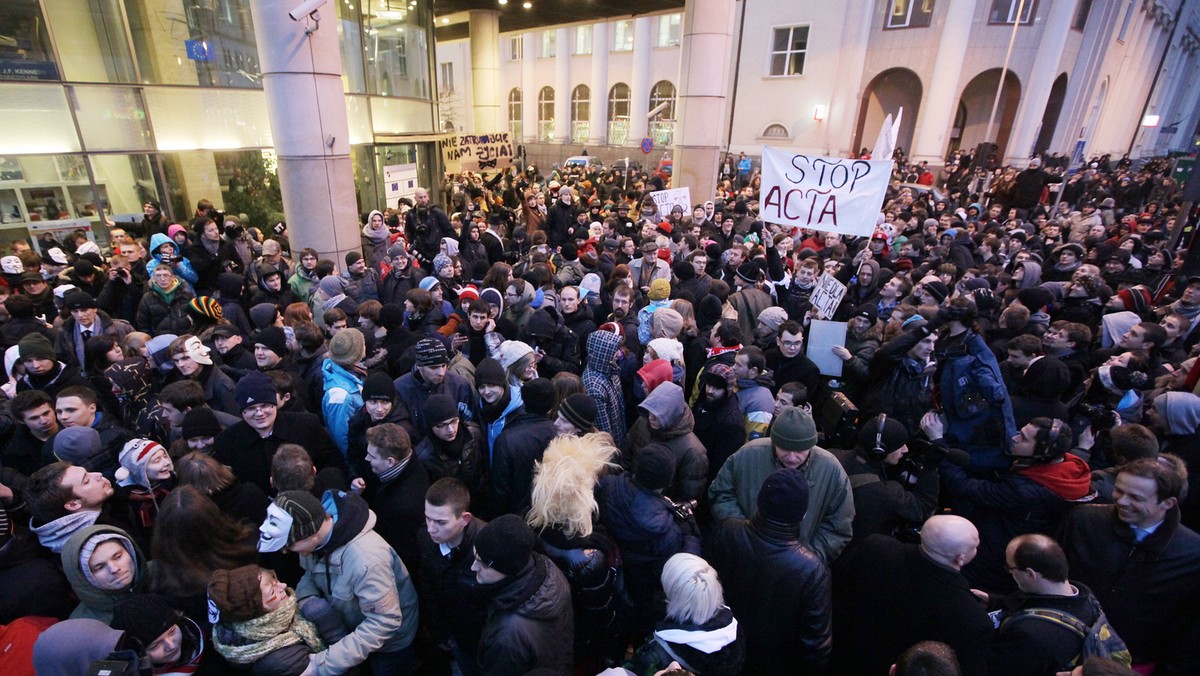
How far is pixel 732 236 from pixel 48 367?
29.3ft

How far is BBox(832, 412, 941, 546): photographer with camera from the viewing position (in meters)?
3.26

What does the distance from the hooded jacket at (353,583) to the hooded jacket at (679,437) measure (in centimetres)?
155

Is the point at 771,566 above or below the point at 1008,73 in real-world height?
below

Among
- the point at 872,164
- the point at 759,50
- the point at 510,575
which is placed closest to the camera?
the point at 510,575

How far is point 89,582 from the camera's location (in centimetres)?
242

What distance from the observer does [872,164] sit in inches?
262

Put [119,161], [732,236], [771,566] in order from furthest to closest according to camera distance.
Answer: [119,161], [732,236], [771,566]

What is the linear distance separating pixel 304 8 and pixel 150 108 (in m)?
5.51

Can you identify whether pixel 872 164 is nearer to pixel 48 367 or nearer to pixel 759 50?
pixel 48 367

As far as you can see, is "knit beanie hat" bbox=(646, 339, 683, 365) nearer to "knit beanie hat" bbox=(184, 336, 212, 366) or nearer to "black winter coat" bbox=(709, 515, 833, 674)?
"black winter coat" bbox=(709, 515, 833, 674)

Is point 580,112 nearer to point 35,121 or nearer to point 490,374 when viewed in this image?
point 35,121

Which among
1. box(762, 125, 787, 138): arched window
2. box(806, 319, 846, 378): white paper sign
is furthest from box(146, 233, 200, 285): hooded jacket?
box(762, 125, 787, 138): arched window

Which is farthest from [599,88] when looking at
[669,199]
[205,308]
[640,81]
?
[205,308]

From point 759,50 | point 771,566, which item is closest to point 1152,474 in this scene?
point 771,566
